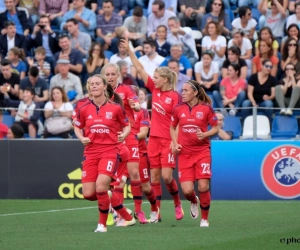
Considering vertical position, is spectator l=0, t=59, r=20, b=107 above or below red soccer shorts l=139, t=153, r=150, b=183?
above

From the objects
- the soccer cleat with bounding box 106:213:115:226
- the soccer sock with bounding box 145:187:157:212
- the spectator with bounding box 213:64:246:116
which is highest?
the spectator with bounding box 213:64:246:116

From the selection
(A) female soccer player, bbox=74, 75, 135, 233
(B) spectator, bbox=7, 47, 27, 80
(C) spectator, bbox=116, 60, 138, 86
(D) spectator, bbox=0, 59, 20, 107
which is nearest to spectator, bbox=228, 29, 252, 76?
(C) spectator, bbox=116, 60, 138, 86

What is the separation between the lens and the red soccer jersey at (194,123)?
1245cm

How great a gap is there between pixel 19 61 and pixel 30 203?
5.21 meters

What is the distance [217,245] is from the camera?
995 cm

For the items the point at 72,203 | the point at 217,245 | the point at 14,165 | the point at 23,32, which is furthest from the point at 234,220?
the point at 23,32

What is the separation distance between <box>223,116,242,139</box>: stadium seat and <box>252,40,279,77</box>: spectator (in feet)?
9.52

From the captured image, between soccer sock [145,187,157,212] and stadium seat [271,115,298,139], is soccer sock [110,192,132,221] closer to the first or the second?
soccer sock [145,187,157,212]

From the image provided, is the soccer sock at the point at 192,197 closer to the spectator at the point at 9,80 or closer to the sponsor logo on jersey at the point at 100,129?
the sponsor logo on jersey at the point at 100,129

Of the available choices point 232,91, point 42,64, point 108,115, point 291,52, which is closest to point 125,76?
point 232,91

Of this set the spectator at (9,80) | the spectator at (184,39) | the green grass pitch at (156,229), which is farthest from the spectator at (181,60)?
the green grass pitch at (156,229)

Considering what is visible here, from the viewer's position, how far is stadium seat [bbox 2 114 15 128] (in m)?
17.7

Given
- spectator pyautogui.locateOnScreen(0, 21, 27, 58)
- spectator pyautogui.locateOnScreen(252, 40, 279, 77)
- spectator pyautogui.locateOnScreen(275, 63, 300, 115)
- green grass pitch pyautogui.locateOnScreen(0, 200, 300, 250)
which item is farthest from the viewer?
spectator pyautogui.locateOnScreen(0, 21, 27, 58)

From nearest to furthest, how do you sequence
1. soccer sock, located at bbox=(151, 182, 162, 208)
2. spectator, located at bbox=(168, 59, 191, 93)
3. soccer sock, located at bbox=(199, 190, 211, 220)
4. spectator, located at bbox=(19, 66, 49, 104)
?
soccer sock, located at bbox=(199, 190, 211, 220), soccer sock, located at bbox=(151, 182, 162, 208), spectator, located at bbox=(168, 59, 191, 93), spectator, located at bbox=(19, 66, 49, 104)
